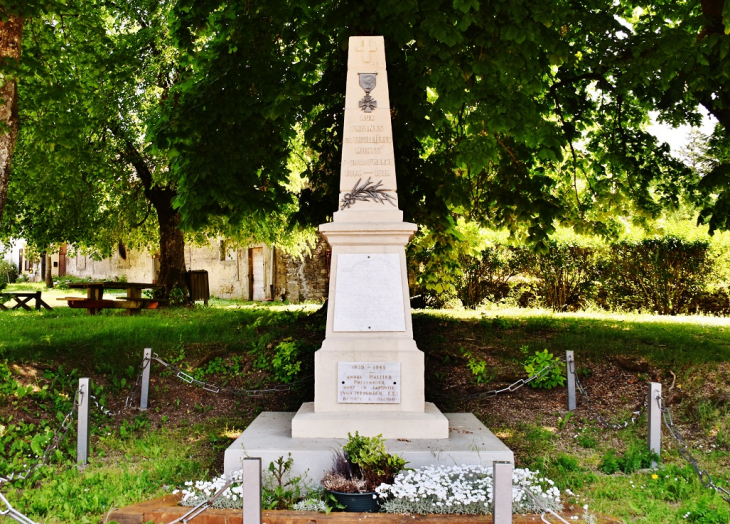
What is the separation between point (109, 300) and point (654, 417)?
1132 centimetres

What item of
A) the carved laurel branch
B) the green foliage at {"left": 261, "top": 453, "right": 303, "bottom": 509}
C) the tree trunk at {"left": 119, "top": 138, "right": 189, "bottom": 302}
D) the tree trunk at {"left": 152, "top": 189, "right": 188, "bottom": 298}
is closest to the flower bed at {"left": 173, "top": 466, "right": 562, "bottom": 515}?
the green foliage at {"left": 261, "top": 453, "right": 303, "bottom": 509}

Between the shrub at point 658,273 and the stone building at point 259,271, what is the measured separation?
8981 mm

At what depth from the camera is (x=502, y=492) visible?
3.13 meters

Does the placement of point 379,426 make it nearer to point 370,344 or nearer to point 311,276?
point 370,344

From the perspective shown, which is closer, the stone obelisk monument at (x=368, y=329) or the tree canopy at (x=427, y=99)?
the stone obelisk monument at (x=368, y=329)

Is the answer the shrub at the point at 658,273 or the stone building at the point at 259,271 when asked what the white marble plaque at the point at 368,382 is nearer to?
the shrub at the point at 658,273

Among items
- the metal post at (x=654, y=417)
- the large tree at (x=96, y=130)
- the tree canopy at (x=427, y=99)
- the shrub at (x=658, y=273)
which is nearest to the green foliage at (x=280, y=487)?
the metal post at (x=654, y=417)

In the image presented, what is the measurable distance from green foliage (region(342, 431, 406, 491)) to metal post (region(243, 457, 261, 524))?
115 cm

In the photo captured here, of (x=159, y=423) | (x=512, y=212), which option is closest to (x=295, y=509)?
(x=159, y=423)

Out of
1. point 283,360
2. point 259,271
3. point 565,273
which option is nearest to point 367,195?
point 283,360

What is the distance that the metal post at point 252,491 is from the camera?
3191mm

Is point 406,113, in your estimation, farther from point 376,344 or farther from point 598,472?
point 598,472

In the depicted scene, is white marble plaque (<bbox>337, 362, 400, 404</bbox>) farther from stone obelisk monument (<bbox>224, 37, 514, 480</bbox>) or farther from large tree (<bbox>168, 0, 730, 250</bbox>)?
large tree (<bbox>168, 0, 730, 250</bbox>)

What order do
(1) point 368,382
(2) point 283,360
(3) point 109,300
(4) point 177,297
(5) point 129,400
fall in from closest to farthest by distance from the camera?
1. (1) point 368,382
2. (5) point 129,400
3. (2) point 283,360
4. (3) point 109,300
5. (4) point 177,297
